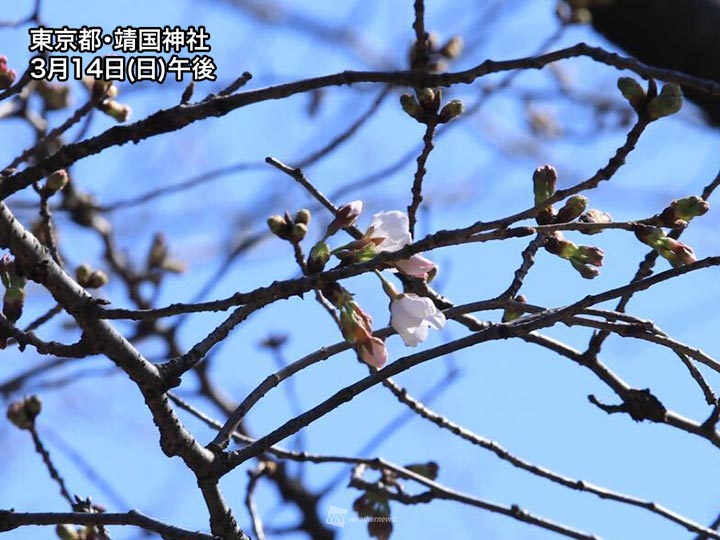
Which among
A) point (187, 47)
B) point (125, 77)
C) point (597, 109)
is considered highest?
point (597, 109)

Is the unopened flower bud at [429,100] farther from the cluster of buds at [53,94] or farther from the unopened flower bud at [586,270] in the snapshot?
the cluster of buds at [53,94]

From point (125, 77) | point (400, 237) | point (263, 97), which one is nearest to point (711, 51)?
point (125, 77)

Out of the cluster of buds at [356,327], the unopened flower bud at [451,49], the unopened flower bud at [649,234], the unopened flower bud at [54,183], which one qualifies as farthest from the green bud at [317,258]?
the unopened flower bud at [451,49]

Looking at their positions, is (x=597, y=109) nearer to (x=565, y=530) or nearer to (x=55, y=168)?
(x=565, y=530)

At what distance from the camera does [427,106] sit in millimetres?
1801

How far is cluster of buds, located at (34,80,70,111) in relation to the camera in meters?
2.93

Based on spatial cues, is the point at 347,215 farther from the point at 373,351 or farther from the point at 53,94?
the point at 53,94

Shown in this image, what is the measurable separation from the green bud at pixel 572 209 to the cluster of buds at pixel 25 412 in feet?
4.27

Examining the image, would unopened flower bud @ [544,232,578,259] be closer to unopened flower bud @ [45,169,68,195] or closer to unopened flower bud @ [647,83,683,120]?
unopened flower bud @ [647,83,683,120]

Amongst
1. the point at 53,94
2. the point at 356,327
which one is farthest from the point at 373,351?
the point at 53,94

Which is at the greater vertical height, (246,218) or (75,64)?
(246,218)

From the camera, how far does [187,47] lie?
3.35 metres

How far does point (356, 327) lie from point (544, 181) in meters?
0.39

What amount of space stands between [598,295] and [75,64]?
1857 mm
